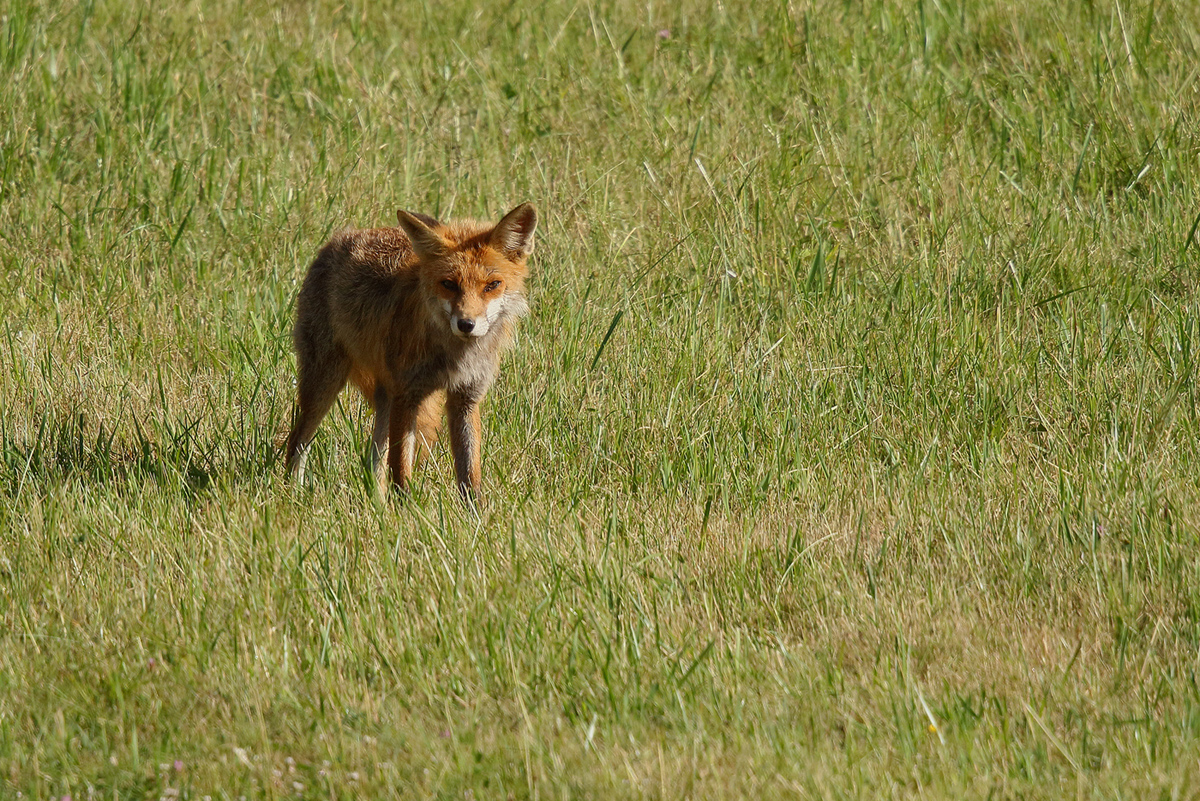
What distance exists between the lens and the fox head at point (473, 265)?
16.4 ft

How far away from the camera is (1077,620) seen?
4.11 metres

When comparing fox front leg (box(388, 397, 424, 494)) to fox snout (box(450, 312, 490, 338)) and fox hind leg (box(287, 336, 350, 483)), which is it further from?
fox snout (box(450, 312, 490, 338))

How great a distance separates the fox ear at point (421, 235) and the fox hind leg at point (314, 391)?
2.72 feet

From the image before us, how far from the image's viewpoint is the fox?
511cm

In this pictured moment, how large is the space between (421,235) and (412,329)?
0.46 m

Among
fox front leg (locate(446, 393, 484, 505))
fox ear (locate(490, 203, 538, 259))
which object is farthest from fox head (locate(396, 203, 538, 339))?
fox front leg (locate(446, 393, 484, 505))

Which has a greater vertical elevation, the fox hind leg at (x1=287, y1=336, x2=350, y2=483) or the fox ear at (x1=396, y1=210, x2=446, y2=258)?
the fox ear at (x1=396, y1=210, x2=446, y2=258)

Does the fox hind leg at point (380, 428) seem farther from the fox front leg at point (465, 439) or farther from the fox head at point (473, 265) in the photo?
the fox head at point (473, 265)

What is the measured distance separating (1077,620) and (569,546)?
5.99 ft

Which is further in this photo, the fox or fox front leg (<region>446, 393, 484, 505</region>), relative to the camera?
fox front leg (<region>446, 393, 484, 505</region>)

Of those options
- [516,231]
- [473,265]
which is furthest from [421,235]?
[516,231]

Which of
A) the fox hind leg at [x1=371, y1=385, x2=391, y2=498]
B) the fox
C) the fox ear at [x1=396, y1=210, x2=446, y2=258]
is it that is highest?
the fox ear at [x1=396, y1=210, x2=446, y2=258]

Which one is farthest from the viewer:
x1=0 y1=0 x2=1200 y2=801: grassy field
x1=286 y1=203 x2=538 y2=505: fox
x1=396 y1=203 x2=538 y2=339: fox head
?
x1=286 y1=203 x2=538 y2=505: fox

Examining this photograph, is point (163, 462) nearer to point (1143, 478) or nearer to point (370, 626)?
point (370, 626)
